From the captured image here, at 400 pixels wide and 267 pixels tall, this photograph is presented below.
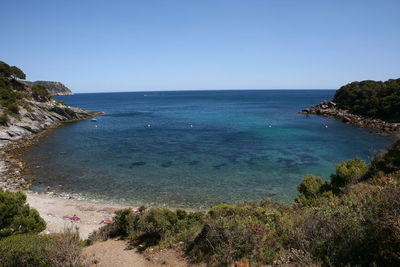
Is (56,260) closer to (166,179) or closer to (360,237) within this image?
(360,237)

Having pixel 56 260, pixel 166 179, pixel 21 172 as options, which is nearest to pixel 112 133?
pixel 21 172

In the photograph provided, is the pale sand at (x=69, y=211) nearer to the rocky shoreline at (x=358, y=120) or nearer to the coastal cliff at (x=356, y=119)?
the rocky shoreline at (x=358, y=120)

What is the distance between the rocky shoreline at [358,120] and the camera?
44.9m

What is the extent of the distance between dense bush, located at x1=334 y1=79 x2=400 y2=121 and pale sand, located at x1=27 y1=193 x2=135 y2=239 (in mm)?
58533

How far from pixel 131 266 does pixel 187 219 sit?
383 cm

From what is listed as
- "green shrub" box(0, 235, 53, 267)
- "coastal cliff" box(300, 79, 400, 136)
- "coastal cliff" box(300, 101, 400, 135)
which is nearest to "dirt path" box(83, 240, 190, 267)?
"green shrub" box(0, 235, 53, 267)

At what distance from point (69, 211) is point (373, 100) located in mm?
67760

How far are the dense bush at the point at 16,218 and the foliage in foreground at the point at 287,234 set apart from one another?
3434 millimetres

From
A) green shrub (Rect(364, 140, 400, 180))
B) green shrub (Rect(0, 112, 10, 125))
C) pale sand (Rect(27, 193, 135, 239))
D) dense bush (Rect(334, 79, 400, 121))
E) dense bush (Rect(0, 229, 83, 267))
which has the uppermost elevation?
dense bush (Rect(334, 79, 400, 121))

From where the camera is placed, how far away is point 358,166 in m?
16.7

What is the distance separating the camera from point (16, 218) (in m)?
11.6

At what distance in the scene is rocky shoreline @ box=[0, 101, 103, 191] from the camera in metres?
24.0

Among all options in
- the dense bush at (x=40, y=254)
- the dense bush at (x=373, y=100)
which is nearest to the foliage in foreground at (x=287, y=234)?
the dense bush at (x=40, y=254)

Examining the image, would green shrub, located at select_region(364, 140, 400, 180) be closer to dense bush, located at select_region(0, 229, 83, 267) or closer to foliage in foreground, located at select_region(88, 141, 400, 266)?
foliage in foreground, located at select_region(88, 141, 400, 266)
